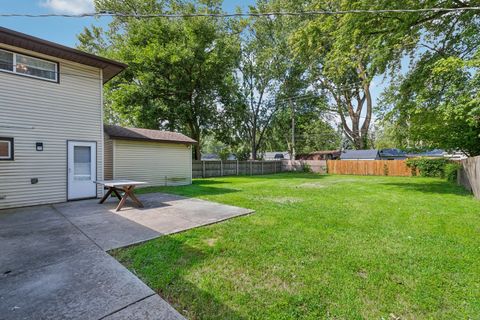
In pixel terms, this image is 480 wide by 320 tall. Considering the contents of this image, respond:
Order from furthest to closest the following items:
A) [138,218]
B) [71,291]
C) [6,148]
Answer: [6,148], [138,218], [71,291]

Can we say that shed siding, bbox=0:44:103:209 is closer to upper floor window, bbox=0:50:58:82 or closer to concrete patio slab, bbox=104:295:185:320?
upper floor window, bbox=0:50:58:82

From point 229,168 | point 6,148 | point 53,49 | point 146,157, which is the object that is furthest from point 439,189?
point 6,148

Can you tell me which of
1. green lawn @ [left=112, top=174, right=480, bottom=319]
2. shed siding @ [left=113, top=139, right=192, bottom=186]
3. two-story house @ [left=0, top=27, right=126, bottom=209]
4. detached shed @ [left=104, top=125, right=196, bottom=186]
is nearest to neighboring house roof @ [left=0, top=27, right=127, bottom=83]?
two-story house @ [left=0, top=27, right=126, bottom=209]

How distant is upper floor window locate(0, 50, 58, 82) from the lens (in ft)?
18.6

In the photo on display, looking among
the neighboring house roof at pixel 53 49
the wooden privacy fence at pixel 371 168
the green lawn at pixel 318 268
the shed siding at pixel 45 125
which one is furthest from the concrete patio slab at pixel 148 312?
the wooden privacy fence at pixel 371 168

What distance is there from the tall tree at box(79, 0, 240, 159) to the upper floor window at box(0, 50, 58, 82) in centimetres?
983

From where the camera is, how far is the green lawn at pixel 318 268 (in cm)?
206

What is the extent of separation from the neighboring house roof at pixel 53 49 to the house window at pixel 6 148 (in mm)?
2399

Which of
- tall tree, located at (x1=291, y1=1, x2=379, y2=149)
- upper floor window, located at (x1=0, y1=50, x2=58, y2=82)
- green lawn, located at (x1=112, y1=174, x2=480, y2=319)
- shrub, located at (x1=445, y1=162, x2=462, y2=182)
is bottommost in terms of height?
green lawn, located at (x1=112, y1=174, x2=480, y2=319)

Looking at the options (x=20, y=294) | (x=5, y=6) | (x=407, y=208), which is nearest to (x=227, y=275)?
(x=20, y=294)

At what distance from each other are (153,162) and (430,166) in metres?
17.0

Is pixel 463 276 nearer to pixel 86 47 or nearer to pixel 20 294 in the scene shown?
pixel 20 294

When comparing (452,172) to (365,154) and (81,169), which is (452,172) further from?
(81,169)

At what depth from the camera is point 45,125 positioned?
616cm
